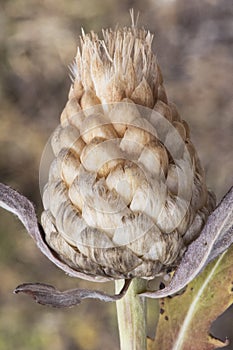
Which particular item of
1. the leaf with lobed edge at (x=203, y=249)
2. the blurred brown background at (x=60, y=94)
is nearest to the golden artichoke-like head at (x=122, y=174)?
the leaf with lobed edge at (x=203, y=249)

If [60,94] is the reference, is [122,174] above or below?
above

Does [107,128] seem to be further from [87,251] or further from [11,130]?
[11,130]

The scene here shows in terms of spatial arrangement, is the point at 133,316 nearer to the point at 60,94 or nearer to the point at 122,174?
the point at 122,174

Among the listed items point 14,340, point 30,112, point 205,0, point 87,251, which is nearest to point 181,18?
point 205,0

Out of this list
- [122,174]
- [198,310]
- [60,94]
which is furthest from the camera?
[60,94]

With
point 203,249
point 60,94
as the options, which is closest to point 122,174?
point 203,249

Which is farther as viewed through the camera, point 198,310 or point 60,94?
point 60,94
